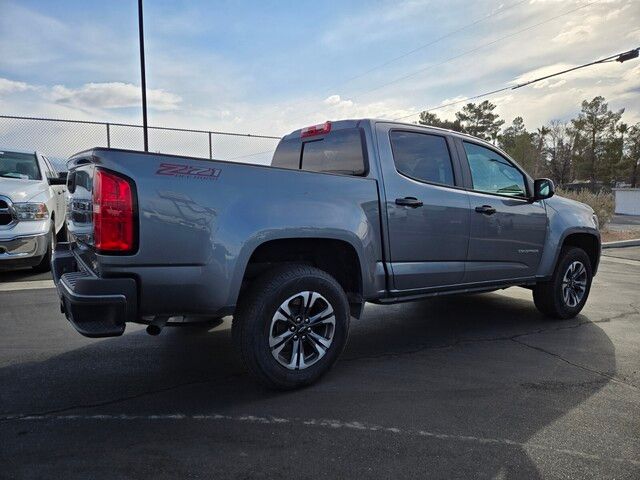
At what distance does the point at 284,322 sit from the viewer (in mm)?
3357

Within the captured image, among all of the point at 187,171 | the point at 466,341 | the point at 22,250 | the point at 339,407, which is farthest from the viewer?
the point at 22,250

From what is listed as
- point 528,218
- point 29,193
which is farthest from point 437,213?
point 29,193

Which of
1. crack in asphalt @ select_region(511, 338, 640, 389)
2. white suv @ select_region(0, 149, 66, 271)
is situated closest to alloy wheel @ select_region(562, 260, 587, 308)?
crack in asphalt @ select_region(511, 338, 640, 389)

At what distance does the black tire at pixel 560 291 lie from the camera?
212 inches

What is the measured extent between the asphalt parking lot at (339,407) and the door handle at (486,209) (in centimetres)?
124

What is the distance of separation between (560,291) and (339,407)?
11.2ft

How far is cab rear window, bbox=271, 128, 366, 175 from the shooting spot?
4.02 metres

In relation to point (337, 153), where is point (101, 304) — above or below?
below

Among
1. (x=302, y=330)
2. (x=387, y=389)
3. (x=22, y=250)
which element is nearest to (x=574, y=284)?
(x=387, y=389)

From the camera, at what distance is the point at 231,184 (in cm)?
305

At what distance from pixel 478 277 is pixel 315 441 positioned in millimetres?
2507

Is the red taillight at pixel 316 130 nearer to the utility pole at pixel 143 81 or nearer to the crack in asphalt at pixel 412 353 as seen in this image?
the crack in asphalt at pixel 412 353

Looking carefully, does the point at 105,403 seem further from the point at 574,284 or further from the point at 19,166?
the point at 19,166

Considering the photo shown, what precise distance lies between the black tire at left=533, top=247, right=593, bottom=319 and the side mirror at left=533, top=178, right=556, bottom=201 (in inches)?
32.8
